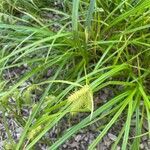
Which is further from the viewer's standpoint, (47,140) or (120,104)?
(47,140)

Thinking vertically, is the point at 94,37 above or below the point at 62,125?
above

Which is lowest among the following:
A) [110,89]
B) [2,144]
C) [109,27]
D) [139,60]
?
[2,144]

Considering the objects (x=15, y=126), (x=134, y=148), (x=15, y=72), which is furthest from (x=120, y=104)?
(x=15, y=72)

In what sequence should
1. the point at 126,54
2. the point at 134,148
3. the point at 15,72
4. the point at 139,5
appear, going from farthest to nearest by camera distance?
1. the point at 15,72
2. the point at 126,54
3. the point at 139,5
4. the point at 134,148

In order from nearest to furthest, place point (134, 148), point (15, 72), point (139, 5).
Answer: point (134, 148)
point (139, 5)
point (15, 72)

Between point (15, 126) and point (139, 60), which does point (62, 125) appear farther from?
point (139, 60)

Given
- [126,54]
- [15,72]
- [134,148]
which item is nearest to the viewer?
[134,148]

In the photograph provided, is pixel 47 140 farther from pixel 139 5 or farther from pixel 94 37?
pixel 139 5

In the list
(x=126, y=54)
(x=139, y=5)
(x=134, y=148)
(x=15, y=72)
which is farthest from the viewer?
(x=15, y=72)

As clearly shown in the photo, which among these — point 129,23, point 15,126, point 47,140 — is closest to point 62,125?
point 47,140
